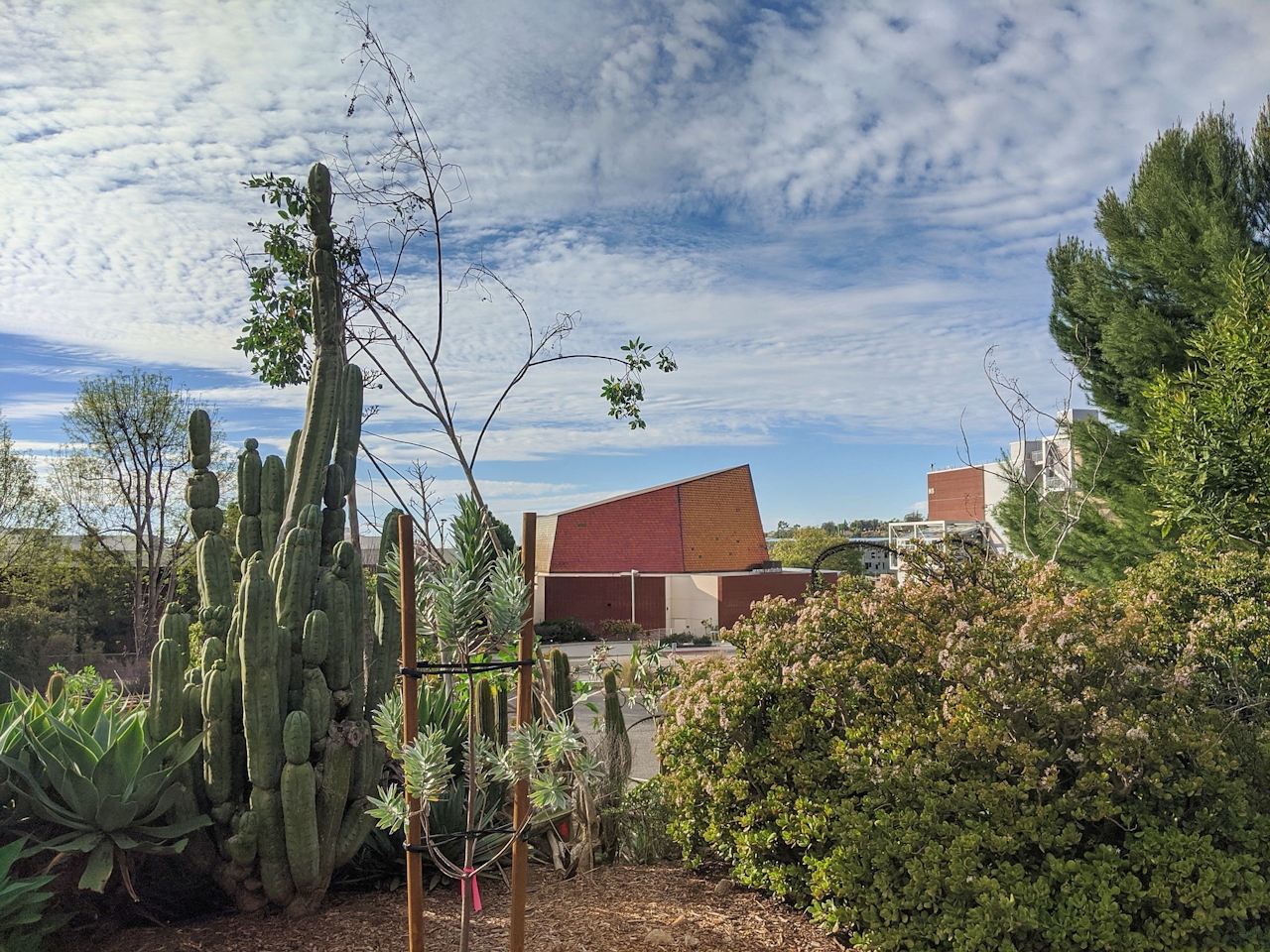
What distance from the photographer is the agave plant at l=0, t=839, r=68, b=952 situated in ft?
11.4

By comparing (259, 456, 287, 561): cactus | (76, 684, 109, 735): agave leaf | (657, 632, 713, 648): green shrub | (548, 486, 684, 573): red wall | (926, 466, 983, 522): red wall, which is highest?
(926, 466, 983, 522): red wall

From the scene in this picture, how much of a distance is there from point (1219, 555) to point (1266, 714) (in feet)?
5.79

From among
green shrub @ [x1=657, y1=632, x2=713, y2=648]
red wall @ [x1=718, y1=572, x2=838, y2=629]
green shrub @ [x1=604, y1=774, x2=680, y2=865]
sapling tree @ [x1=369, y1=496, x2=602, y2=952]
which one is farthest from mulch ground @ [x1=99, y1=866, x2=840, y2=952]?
red wall @ [x1=718, y1=572, x2=838, y2=629]

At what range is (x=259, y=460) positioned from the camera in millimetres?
5023

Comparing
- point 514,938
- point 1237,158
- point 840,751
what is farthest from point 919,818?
point 1237,158

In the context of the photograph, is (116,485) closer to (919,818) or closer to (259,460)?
(259,460)

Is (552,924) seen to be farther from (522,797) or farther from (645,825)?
(522,797)

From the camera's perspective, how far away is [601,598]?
32.5 meters

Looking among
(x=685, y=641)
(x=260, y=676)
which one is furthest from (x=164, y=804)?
(x=685, y=641)

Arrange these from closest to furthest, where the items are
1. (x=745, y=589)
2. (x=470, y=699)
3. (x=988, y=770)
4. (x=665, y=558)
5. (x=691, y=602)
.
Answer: (x=470, y=699), (x=988, y=770), (x=745, y=589), (x=691, y=602), (x=665, y=558)

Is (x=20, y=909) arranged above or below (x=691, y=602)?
below

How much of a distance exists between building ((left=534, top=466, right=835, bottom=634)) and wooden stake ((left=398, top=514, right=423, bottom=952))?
27.3 m

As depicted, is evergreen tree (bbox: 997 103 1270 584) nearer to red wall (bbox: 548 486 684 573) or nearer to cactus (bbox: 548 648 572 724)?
cactus (bbox: 548 648 572 724)

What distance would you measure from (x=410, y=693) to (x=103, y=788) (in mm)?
2132
